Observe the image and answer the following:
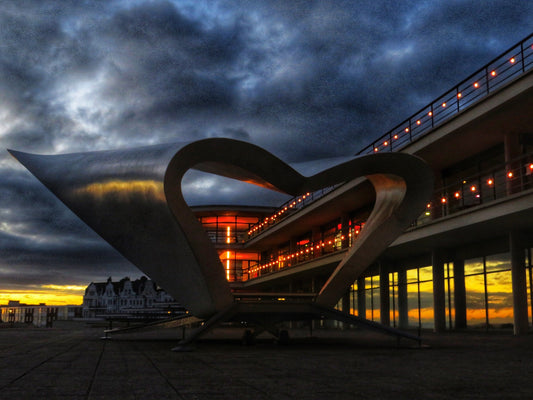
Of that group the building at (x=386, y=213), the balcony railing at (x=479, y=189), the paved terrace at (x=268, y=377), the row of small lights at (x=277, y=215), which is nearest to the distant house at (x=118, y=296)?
the row of small lights at (x=277, y=215)

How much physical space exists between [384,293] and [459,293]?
19.4ft

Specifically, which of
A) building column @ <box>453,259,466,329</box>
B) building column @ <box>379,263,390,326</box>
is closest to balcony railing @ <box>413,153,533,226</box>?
building column @ <box>453,259,466,329</box>

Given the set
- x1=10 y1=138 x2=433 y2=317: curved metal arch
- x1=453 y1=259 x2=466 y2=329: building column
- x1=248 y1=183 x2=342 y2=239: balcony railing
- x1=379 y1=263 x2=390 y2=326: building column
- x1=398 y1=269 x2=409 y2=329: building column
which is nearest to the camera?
x1=10 y1=138 x2=433 y2=317: curved metal arch

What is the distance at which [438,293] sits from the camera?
23.7 meters

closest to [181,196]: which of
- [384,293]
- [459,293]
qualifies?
[459,293]

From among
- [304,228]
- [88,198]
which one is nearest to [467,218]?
[88,198]

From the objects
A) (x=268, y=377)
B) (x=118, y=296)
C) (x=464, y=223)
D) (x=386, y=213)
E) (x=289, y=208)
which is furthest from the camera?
(x=118, y=296)

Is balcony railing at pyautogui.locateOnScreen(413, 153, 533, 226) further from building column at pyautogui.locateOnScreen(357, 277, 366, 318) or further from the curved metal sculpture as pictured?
building column at pyautogui.locateOnScreen(357, 277, 366, 318)

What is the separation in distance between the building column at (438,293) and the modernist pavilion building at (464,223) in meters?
0.04

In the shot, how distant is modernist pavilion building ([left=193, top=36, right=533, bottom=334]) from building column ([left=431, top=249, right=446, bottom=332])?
0.14 feet

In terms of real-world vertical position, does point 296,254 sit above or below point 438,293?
above

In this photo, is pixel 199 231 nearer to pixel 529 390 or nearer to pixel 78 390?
pixel 78 390

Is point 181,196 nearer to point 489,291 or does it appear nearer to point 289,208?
point 489,291

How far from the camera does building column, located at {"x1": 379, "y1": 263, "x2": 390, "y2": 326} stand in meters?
28.9
